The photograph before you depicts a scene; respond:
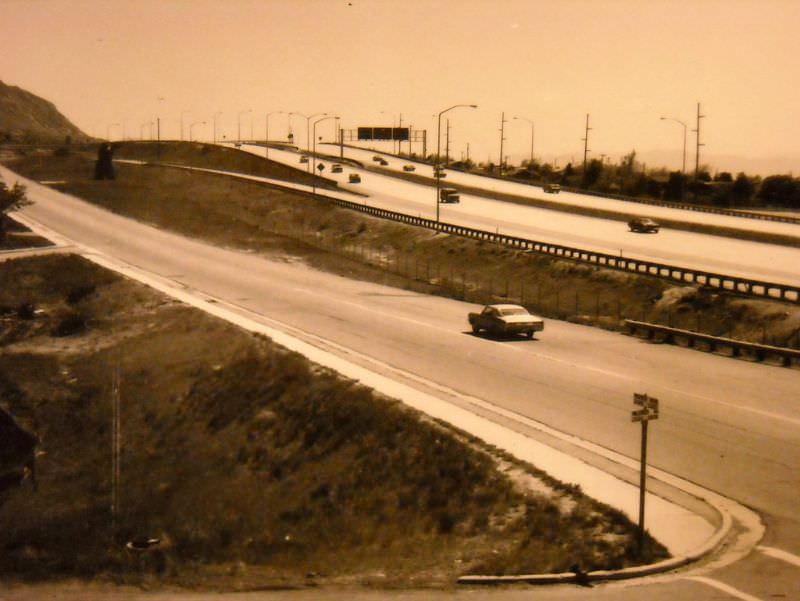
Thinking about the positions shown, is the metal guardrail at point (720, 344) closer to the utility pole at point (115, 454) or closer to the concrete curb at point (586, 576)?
the concrete curb at point (586, 576)

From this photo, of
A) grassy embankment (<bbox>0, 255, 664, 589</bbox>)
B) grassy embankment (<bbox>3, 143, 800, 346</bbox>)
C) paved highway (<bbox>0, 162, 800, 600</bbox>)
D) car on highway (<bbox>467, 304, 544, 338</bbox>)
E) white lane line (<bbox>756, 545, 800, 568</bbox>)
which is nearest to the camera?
white lane line (<bbox>756, 545, 800, 568</bbox>)

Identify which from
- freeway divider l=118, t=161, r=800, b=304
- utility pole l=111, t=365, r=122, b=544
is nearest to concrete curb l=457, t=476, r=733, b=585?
utility pole l=111, t=365, r=122, b=544

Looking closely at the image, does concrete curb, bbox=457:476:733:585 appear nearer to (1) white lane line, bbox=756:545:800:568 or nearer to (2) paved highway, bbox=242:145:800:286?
(1) white lane line, bbox=756:545:800:568

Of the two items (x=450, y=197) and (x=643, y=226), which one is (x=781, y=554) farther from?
(x=450, y=197)

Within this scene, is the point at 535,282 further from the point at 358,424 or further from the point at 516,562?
the point at 516,562

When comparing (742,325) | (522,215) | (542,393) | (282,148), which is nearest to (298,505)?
(542,393)

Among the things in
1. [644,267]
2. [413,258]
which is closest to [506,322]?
[644,267]
